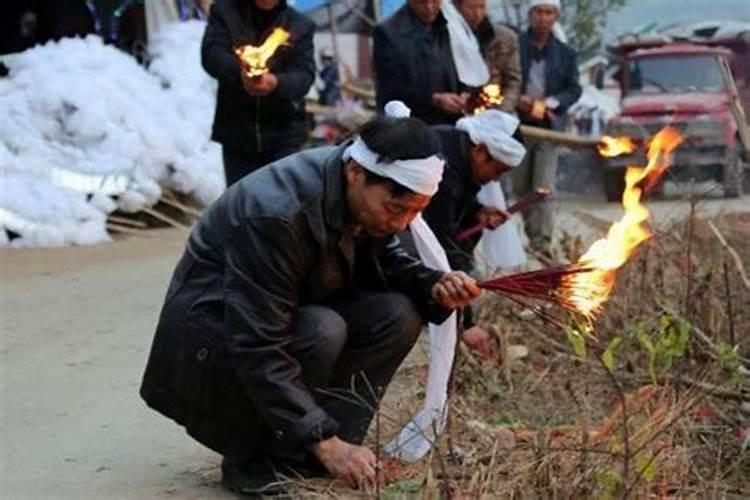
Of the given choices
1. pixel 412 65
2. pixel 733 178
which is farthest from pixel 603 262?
pixel 733 178

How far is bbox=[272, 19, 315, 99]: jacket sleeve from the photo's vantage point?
6.57 meters

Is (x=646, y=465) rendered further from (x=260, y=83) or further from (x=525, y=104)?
(x=525, y=104)

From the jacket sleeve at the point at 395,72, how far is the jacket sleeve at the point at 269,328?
3.19 metres

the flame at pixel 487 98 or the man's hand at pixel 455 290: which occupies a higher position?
the man's hand at pixel 455 290

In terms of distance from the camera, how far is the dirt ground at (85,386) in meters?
4.53

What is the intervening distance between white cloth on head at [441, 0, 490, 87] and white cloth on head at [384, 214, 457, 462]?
287 centimetres

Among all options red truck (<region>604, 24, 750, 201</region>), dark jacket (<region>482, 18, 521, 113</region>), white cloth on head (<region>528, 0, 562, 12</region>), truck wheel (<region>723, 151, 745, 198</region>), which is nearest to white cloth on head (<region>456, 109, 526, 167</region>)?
dark jacket (<region>482, 18, 521, 113</region>)

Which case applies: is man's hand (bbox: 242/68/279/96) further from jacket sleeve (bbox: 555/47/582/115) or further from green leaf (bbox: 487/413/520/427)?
jacket sleeve (bbox: 555/47/582/115)

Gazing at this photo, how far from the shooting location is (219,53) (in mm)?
6555

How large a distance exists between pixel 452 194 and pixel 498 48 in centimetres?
267

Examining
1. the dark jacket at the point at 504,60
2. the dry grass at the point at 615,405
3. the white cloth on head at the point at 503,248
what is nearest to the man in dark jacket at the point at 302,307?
the dry grass at the point at 615,405

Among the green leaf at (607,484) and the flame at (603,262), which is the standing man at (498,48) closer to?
the flame at (603,262)

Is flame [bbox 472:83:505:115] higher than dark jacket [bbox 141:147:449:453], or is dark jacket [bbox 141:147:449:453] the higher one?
dark jacket [bbox 141:147:449:453]

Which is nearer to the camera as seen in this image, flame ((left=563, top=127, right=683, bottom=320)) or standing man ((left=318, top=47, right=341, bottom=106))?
flame ((left=563, top=127, right=683, bottom=320))
